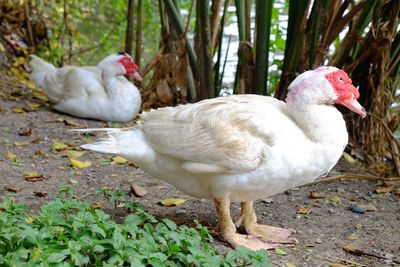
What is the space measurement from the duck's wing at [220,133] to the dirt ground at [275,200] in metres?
0.51

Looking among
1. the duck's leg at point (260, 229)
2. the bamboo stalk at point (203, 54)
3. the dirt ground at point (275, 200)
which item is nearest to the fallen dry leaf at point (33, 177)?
the dirt ground at point (275, 200)

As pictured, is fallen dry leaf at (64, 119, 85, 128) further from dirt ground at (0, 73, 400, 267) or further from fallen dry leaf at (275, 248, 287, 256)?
fallen dry leaf at (275, 248, 287, 256)

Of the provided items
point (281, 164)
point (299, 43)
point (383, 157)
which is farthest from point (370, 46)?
point (281, 164)

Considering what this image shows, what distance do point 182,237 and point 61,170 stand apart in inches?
75.0

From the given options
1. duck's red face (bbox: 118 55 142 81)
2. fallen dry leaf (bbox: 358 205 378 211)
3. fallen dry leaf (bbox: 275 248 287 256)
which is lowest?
fallen dry leaf (bbox: 358 205 378 211)

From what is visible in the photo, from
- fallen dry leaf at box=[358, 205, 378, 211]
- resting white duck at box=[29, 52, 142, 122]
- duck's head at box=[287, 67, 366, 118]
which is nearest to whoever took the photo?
duck's head at box=[287, 67, 366, 118]

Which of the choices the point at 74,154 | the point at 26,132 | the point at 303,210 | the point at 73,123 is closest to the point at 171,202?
the point at 303,210

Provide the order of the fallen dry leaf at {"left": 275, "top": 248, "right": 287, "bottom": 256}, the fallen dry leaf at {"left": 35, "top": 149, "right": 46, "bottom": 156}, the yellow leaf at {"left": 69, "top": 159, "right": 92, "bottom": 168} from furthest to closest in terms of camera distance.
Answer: the fallen dry leaf at {"left": 35, "top": 149, "right": 46, "bottom": 156}, the yellow leaf at {"left": 69, "top": 159, "right": 92, "bottom": 168}, the fallen dry leaf at {"left": 275, "top": 248, "right": 287, "bottom": 256}

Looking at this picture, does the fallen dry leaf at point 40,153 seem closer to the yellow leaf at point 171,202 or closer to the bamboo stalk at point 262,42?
the yellow leaf at point 171,202

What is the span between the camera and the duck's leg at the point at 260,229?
12.2ft

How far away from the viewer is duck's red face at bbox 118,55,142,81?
6.31 metres

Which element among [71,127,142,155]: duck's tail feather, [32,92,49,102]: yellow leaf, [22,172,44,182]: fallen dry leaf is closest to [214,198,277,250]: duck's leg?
[71,127,142,155]: duck's tail feather

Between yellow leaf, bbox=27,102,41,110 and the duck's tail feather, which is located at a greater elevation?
the duck's tail feather

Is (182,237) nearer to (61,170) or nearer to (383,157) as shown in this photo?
(61,170)
